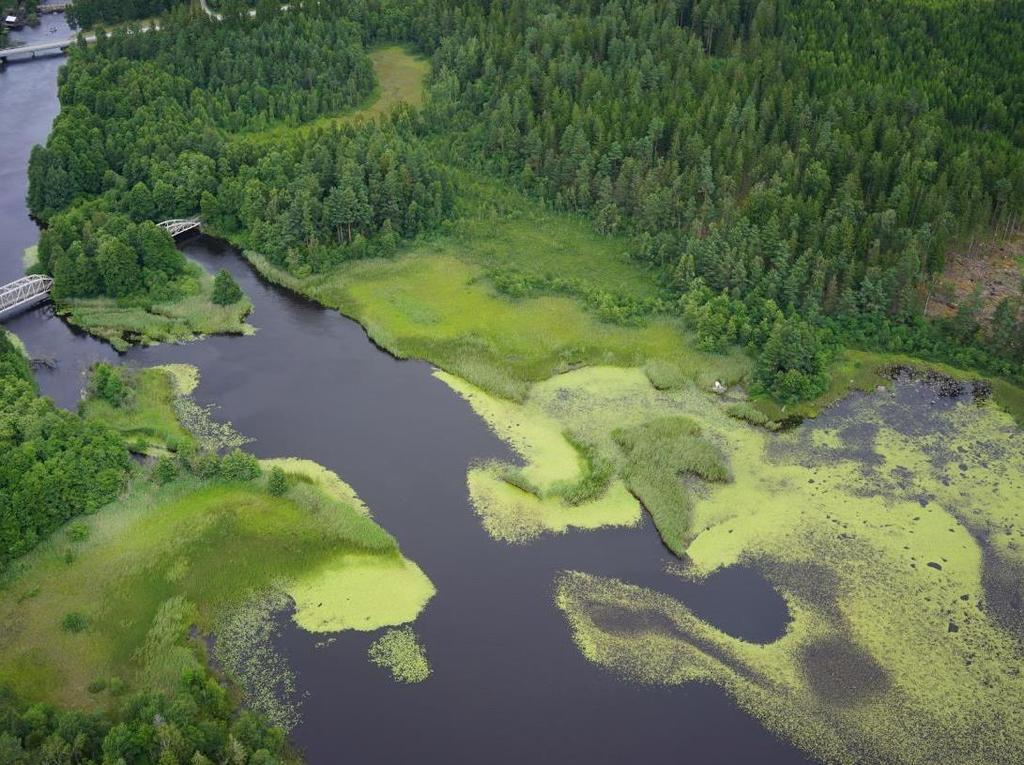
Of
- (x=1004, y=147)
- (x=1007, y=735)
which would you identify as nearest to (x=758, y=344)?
(x=1007, y=735)

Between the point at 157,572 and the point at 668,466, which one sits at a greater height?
the point at 157,572

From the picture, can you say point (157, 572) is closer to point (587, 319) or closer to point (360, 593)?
point (360, 593)

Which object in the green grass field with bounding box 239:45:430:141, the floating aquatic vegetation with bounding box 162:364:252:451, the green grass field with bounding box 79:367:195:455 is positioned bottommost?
the floating aquatic vegetation with bounding box 162:364:252:451

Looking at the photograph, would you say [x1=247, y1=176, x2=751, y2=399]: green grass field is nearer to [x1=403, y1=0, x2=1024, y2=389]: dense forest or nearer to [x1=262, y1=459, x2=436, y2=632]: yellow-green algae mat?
[x1=403, y1=0, x2=1024, y2=389]: dense forest

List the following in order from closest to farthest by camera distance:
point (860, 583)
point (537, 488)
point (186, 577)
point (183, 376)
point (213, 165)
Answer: point (186, 577)
point (860, 583)
point (537, 488)
point (183, 376)
point (213, 165)

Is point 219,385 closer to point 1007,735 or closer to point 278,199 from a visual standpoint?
point 278,199

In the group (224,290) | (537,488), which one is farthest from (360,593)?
(224,290)

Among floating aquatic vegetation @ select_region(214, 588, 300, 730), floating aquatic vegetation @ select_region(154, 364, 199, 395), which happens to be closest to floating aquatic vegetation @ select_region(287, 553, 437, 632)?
floating aquatic vegetation @ select_region(214, 588, 300, 730)

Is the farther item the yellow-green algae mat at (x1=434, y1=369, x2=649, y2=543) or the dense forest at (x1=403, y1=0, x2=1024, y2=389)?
the dense forest at (x1=403, y1=0, x2=1024, y2=389)
